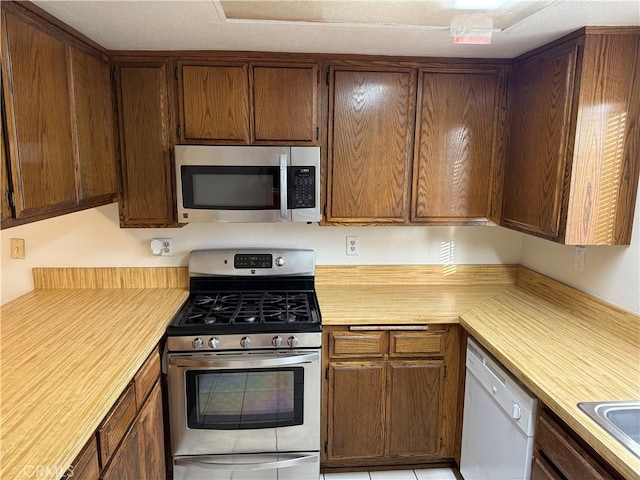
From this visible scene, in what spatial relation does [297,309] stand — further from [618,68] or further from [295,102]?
[618,68]

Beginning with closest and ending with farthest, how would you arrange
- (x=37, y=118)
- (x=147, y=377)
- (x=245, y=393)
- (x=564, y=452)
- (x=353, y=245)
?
(x=564, y=452)
(x=37, y=118)
(x=147, y=377)
(x=245, y=393)
(x=353, y=245)

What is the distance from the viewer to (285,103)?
6.84 ft

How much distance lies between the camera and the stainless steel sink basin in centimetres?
121

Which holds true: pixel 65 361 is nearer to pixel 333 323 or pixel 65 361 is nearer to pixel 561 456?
pixel 333 323

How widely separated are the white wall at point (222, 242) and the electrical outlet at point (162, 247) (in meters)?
0.03

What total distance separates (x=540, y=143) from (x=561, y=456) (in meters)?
1.28

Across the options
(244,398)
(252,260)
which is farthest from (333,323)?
(252,260)

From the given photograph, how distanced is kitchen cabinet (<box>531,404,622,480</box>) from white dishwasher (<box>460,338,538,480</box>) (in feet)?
0.13

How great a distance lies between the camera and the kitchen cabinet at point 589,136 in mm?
1662

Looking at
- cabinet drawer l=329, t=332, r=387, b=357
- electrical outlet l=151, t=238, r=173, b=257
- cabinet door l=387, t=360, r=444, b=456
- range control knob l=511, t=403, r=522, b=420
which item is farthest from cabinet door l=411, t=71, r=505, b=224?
electrical outlet l=151, t=238, r=173, b=257

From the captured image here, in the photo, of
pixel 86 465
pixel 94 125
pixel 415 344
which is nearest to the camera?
pixel 86 465

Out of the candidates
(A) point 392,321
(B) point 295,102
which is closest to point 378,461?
(A) point 392,321

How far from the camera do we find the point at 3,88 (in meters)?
1.28

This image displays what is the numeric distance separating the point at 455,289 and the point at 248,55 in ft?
5.62
